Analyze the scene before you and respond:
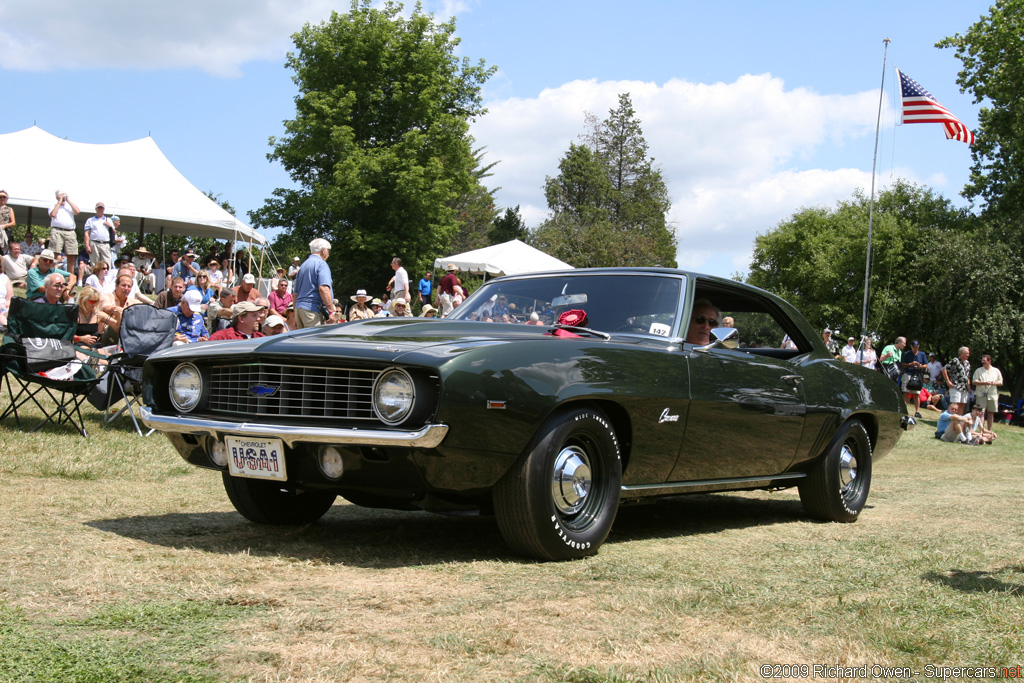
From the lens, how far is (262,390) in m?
4.35

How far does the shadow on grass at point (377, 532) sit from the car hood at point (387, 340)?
90 centimetres

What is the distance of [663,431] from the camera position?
4887 millimetres

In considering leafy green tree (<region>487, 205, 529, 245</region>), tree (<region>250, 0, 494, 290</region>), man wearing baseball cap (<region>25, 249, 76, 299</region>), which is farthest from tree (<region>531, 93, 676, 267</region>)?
man wearing baseball cap (<region>25, 249, 76, 299</region>)

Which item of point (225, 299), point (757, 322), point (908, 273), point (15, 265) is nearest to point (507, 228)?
point (908, 273)

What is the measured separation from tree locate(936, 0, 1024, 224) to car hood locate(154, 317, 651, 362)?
3635cm

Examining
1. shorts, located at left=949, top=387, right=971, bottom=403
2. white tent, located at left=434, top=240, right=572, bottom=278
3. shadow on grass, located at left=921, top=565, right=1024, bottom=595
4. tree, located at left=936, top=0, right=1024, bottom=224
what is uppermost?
tree, located at left=936, top=0, right=1024, bottom=224

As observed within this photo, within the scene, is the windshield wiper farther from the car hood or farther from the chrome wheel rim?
the chrome wheel rim

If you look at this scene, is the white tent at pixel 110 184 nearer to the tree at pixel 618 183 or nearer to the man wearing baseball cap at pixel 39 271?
the man wearing baseball cap at pixel 39 271

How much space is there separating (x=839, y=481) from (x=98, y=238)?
15658 millimetres

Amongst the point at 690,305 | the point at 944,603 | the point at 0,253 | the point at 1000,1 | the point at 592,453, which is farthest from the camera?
the point at 1000,1

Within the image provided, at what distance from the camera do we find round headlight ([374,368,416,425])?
4.01 metres

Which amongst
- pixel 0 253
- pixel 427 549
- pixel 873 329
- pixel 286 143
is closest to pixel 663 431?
pixel 427 549

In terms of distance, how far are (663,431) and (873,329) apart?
193ft

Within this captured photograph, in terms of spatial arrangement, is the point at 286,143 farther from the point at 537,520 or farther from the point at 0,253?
the point at 537,520
